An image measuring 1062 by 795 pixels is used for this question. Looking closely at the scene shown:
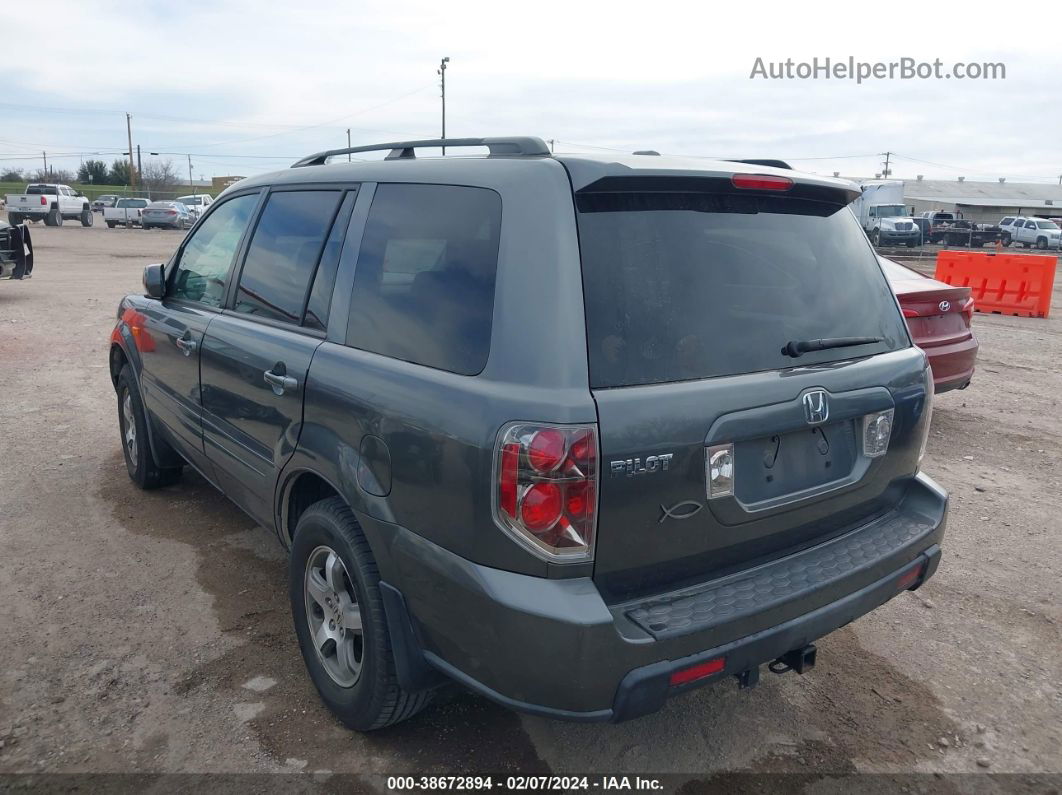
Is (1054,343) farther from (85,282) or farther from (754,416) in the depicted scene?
(85,282)

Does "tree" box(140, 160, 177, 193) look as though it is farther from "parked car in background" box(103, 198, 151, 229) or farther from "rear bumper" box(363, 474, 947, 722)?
"rear bumper" box(363, 474, 947, 722)

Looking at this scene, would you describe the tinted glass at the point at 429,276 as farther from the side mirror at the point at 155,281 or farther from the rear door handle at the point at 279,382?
the side mirror at the point at 155,281

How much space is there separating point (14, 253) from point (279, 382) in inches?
521

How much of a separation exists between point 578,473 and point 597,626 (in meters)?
0.39

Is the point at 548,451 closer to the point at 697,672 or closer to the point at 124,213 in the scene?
the point at 697,672

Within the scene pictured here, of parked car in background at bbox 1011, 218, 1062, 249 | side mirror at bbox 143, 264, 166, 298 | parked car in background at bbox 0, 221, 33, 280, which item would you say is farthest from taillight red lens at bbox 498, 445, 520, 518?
parked car in background at bbox 1011, 218, 1062, 249

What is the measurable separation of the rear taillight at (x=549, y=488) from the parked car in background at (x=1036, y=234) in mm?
47410

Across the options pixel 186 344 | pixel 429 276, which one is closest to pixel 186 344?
pixel 186 344

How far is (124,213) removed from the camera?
42.2m

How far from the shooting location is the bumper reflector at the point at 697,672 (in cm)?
222

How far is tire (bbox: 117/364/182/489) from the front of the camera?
4.93 m

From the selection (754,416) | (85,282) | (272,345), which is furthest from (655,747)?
(85,282)

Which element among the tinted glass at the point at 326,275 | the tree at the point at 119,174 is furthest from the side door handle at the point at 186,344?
the tree at the point at 119,174

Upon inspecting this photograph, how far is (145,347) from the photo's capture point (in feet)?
15.3
